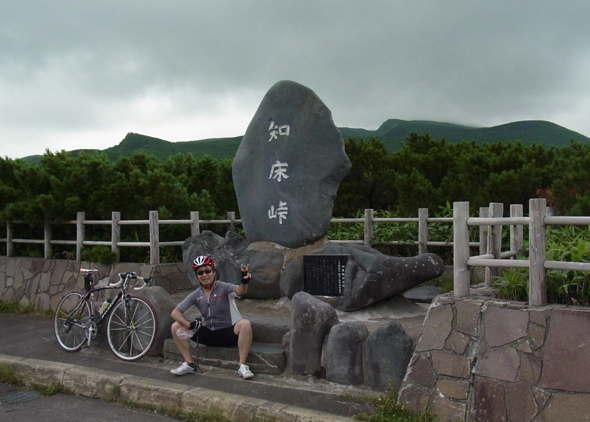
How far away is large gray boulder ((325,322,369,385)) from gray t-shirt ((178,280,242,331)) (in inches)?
44.1

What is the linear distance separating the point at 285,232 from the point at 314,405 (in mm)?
3344

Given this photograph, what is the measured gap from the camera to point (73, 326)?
701 centimetres

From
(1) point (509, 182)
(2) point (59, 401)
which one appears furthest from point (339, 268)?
(1) point (509, 182)

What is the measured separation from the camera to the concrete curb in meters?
4.57

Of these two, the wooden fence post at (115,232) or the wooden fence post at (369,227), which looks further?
the wooden fence post at (369,227)

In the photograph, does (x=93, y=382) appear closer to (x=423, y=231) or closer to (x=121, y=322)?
(x=121, y=322)

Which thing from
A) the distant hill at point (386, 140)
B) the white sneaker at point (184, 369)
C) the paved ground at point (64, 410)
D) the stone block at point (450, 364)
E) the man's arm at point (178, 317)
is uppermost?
the distant hill at point (386, 140)

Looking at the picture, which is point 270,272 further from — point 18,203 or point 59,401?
point 18,203

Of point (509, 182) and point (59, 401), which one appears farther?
point (509, 182)

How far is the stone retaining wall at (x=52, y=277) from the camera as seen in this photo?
9367 mm

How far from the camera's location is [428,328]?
474 centimetres

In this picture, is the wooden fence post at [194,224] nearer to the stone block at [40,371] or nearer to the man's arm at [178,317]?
the stone block at [40,371]

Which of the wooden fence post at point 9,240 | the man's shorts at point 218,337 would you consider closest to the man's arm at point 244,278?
the man's shorts at point 218,337

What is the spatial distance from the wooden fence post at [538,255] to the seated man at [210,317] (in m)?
2.76
